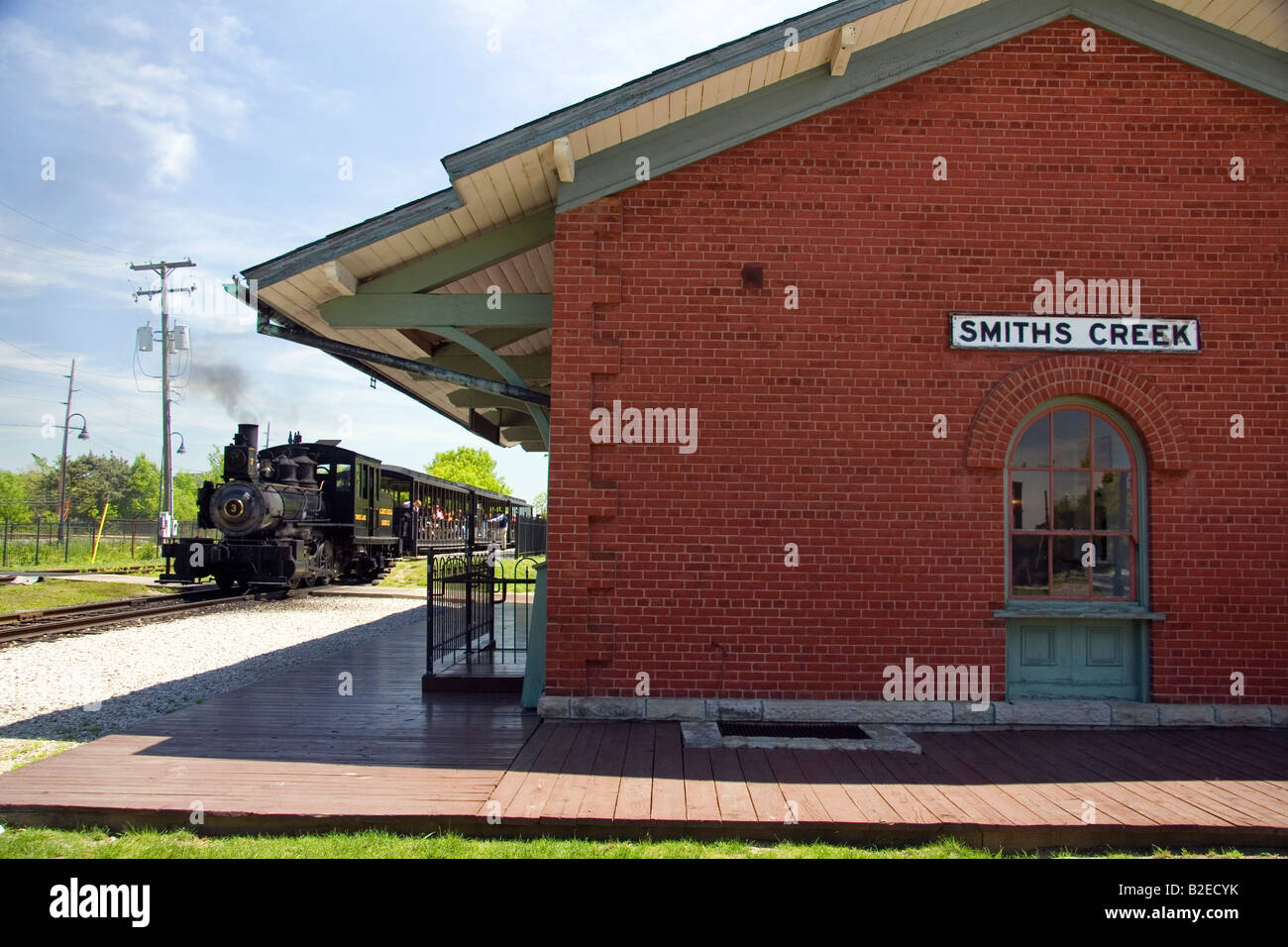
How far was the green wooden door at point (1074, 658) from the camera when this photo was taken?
689cm

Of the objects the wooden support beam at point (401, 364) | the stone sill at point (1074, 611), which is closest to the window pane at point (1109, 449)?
the stone sill at point (1074, 611)

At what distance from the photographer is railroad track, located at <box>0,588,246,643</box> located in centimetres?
1248

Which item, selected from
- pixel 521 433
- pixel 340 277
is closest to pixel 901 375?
pixel 340 277

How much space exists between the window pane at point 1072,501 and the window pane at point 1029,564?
9.8 inches

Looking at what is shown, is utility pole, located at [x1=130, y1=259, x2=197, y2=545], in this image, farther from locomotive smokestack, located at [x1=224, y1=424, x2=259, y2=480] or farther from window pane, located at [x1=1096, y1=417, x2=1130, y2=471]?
window pane, located at [x1=1096, y1=417, x2=1130, y2=471]

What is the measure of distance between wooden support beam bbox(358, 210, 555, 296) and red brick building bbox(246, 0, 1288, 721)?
1.19 feet

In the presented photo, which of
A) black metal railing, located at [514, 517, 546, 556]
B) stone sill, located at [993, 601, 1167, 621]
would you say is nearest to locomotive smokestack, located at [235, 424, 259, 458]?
black metal railing, located at [514, 517, 546, 556]

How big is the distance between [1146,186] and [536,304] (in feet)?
17.0

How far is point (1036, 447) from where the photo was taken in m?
6.98

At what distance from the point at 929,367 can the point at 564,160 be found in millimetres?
3346

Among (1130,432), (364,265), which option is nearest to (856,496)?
(1130,432)

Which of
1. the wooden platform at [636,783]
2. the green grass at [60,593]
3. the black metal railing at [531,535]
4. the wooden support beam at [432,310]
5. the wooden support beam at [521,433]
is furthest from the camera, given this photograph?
the green grass at [60,593]

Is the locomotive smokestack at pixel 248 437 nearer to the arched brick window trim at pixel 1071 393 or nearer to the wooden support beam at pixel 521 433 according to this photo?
the wooden support beam at pixel 521 433

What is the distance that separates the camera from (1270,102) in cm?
706
